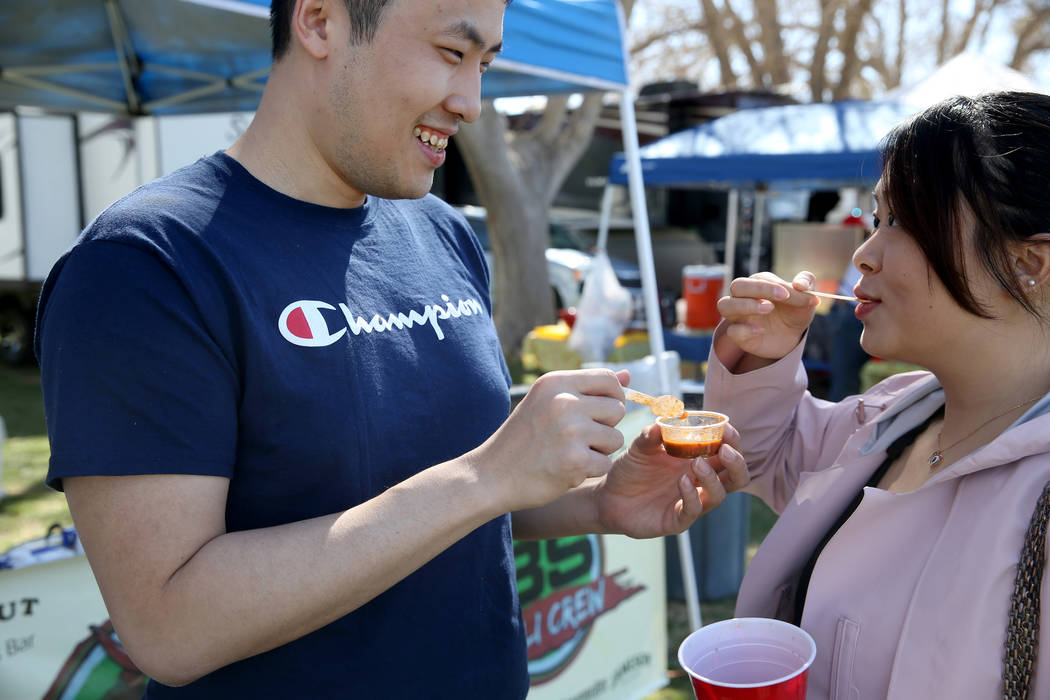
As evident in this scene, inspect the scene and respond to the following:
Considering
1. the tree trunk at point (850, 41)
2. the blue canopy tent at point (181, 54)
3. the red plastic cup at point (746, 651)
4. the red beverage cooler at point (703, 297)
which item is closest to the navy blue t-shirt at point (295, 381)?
the red plastic cup at point (746, 651)

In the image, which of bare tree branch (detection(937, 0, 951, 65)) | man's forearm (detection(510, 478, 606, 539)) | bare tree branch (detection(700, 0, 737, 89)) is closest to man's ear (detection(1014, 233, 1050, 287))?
man's forearm (detection(510, 478, 606, 539))

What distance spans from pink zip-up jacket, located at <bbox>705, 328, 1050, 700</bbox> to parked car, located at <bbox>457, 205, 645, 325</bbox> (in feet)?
31.4

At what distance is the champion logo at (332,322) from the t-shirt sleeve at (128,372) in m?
0.15

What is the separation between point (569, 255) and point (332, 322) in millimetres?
12143

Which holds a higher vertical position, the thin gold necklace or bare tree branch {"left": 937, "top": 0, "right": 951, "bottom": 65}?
bare tree branch {"left": 937, "top": 0, "right": 951, "bottom": 65}

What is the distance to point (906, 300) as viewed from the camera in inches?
64.6

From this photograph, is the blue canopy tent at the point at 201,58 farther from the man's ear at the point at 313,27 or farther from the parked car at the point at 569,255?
the parked car at the point at 569,255

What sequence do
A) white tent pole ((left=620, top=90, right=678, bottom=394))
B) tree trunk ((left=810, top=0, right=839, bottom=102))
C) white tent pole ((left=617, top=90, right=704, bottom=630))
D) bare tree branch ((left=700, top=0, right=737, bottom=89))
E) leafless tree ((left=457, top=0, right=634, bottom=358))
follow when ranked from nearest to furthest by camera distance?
1. white tent pole ((left=617, top=90, right=704, bottom=630))
2. white tent pole ((left=620, top=90, right=678, bottom=394))
3. leafless tree ((left=457, top=0, right=634, bottom=358))
4. tree trunk ((left=810, top=0, right=839, bottom=102))
5. bare tree branch ((left=700, top=0, right=737, bottom=89))

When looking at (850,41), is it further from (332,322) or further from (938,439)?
(332,322)

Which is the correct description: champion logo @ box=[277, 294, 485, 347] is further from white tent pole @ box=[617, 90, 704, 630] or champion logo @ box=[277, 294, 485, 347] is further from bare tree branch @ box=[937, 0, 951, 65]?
bare tree branch @ box=[937, 0, 951, 65]

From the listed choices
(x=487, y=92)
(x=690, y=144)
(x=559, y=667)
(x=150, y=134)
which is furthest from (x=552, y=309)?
(x=559, y=667)

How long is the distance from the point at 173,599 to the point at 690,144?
903 centimetres

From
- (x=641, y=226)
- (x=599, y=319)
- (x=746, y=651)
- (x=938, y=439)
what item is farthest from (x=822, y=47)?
(x=746, y=651)

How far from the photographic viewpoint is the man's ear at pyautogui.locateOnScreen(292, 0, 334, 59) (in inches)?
58.1
